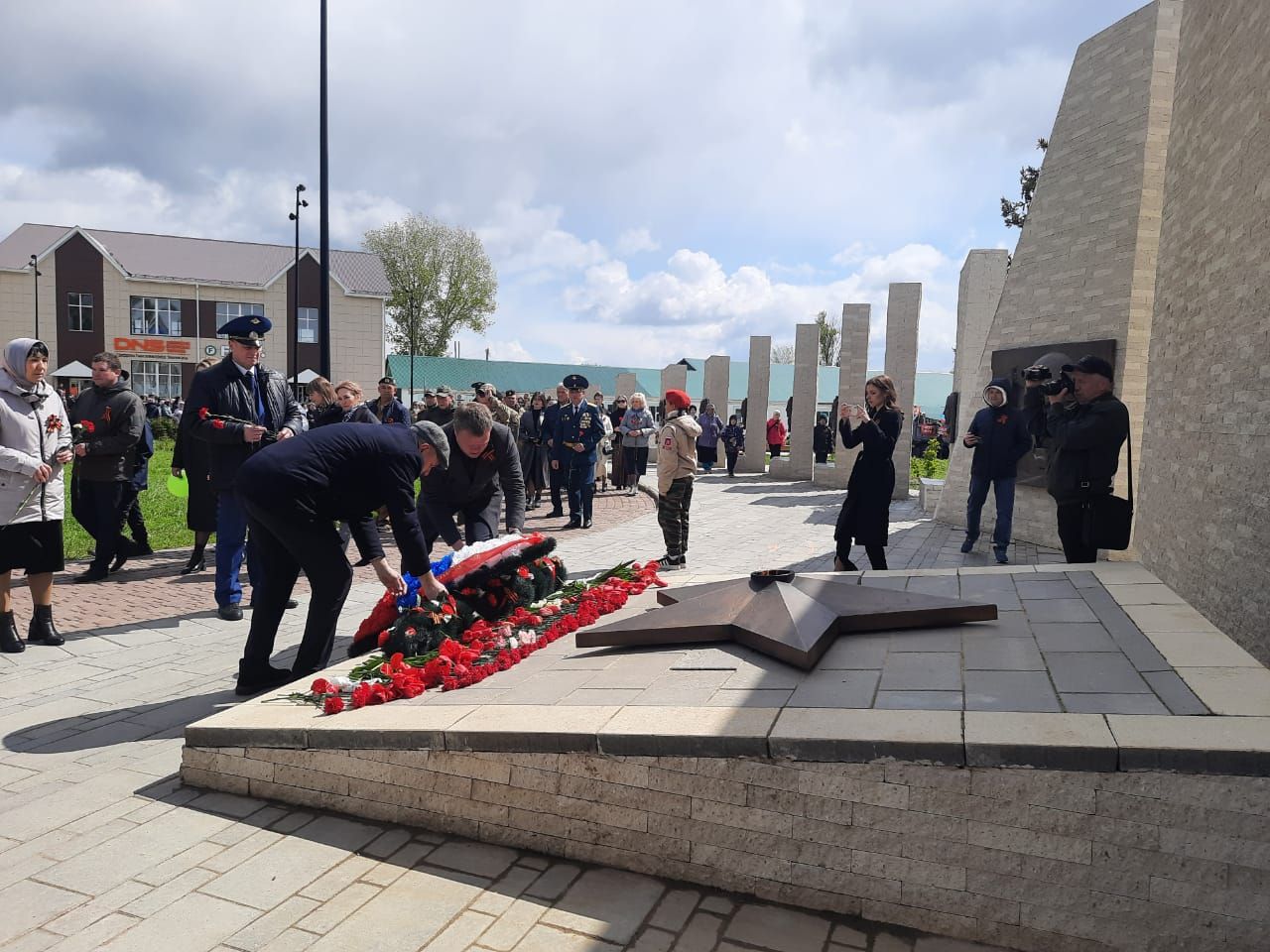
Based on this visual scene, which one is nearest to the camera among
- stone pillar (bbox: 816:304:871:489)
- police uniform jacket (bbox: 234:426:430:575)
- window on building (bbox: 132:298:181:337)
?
police uniform jacket (bbox: 234:426:430:575)

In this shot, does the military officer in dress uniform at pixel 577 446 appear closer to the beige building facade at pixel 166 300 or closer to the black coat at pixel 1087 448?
the black coat at pixel 1087 448

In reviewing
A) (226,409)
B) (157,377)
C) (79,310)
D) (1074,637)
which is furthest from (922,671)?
(79,310)

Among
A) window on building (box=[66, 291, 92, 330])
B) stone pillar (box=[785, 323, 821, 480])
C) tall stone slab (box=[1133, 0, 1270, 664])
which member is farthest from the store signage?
tall stone slab (box=[1133, 0, 1270, 664])

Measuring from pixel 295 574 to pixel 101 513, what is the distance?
4.13 m

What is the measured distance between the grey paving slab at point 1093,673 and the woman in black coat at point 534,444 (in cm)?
1065

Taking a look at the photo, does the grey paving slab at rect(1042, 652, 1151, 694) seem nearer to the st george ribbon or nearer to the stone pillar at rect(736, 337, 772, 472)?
the st george ribbon

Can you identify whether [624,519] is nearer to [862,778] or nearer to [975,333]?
[975,333]

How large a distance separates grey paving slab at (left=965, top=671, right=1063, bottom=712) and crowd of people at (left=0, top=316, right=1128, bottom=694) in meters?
2.60

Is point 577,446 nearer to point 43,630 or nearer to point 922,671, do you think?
point 43,630

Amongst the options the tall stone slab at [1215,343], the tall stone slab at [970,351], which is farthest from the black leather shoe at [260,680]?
the tall stone slab at [970,351]

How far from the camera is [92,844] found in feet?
10.5

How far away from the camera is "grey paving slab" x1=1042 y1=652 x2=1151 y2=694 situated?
3191 mm

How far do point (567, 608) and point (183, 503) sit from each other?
35.5 ft

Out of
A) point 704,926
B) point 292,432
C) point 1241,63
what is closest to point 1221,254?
point 1241,63
